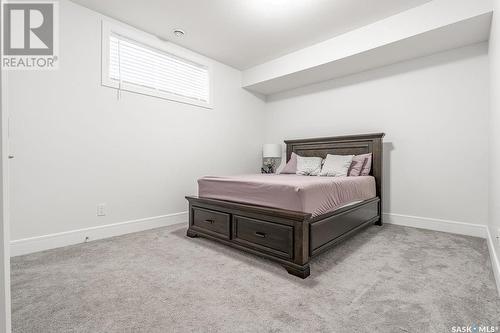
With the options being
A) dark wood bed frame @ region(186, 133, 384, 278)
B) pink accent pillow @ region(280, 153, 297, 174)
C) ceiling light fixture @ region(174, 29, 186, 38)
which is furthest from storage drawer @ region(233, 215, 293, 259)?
ceiling light fixture @ region(174, 29, 186, 38)

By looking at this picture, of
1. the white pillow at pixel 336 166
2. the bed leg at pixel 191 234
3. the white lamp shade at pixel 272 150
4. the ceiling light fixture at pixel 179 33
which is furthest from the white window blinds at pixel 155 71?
the white pillow at pixel 336 166

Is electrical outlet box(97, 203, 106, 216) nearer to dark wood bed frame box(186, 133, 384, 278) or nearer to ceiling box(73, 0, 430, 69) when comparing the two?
dark wood bed frame box(186, 133, 384, 278)

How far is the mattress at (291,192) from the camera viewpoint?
196cm

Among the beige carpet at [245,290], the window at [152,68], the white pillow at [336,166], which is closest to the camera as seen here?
the beige carpet at [245,290]

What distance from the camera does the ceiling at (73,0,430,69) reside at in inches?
102

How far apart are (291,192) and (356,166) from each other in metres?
1.83

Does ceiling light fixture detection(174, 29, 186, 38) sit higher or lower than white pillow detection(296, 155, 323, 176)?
higher

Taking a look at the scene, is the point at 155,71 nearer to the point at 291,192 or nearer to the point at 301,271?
the point at 291,192

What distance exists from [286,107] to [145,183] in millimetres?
2928

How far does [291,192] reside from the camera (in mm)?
1971

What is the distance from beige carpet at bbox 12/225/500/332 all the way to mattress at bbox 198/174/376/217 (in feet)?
1.65

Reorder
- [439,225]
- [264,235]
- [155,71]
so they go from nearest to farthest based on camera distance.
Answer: [264,235], [439,225], [155,71]

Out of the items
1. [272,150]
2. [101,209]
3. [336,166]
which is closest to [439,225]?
[336,166]

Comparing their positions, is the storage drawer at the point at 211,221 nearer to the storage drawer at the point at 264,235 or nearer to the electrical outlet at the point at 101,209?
the storage drawer at the point at 264,235
